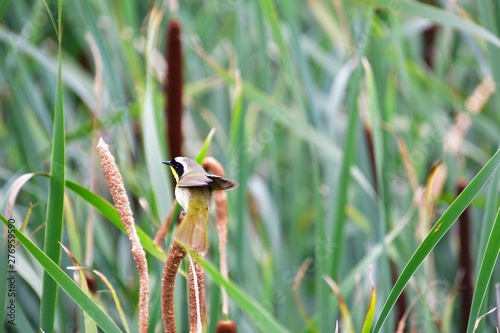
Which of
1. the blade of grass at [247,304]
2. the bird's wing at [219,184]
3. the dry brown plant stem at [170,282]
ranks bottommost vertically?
the blade of grass at [247,304]

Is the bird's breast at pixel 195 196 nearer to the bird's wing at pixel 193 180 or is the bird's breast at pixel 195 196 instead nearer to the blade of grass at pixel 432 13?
the bird's wing at pixel 193 180

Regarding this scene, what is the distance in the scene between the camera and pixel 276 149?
4.86ft

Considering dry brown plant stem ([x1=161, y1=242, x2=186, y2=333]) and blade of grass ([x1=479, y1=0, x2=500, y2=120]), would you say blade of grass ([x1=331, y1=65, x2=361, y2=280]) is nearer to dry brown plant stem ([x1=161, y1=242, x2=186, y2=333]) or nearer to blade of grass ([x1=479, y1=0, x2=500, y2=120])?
blade of grass ([x1=479, y1=0, x2=500, y2=120])

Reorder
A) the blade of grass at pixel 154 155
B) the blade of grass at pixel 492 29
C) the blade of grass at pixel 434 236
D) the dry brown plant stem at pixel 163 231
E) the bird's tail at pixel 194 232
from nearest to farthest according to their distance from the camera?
the bird's tail at pixel 194 232
the blade of grass at pixel 434 236
the dry brown plant stem at pixel 163 231
the blade of grass at pixel 154 155
the blade of grass at pixel 492 29

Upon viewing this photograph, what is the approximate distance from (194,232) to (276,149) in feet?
3.02

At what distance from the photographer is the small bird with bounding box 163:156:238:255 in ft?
1.84

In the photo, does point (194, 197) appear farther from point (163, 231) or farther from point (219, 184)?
point (163, 231)

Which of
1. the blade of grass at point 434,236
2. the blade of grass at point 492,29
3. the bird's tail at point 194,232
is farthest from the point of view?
the blade of grass at point 492,29

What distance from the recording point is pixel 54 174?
2.37 ft

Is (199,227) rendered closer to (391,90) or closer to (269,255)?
(269,255)

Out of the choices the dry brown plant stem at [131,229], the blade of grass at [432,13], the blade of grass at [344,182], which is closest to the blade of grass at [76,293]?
the dry brown plant stem at [131,229]

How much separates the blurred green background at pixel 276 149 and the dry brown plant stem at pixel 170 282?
131mm

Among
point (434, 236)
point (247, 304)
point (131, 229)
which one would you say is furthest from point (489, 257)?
point (131, 229)

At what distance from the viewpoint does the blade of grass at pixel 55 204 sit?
718mm
